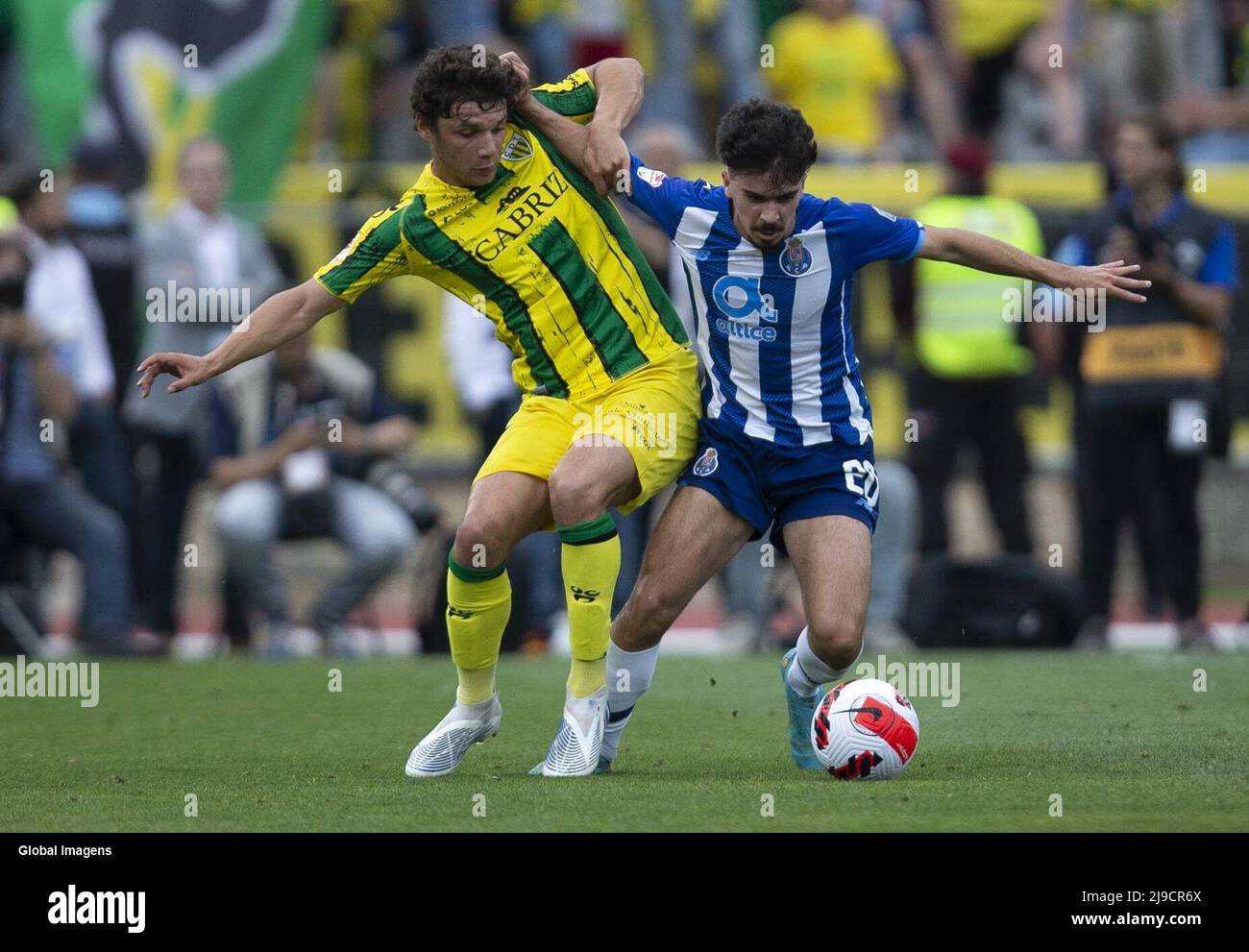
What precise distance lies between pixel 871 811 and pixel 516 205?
243 centimetres

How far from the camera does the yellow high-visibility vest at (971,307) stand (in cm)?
1209

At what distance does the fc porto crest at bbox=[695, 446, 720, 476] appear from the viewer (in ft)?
23.0

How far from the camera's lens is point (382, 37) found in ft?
51.3

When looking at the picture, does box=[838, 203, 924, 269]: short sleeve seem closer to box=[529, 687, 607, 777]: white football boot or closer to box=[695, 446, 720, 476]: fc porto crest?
box=[695, 446, 720, 476]: fc porto crest

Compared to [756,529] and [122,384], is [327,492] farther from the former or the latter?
[756,529]

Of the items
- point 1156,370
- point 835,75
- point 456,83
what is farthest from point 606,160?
point 835,75

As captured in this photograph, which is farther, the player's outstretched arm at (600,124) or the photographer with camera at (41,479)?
the photographer with camera at (41,479)

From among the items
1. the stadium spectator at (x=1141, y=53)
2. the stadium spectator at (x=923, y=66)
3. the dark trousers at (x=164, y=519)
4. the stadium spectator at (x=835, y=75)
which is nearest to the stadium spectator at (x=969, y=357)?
the stadium spectator at (x=835, y=75)

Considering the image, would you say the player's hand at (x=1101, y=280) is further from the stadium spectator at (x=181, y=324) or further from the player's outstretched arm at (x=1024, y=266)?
the stadium spectator at (x=181, y=324)

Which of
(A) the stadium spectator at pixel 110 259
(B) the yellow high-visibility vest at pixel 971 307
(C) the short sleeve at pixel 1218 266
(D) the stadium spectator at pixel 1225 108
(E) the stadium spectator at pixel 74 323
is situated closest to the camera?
(C) the short sleeve at pixel 1218 266

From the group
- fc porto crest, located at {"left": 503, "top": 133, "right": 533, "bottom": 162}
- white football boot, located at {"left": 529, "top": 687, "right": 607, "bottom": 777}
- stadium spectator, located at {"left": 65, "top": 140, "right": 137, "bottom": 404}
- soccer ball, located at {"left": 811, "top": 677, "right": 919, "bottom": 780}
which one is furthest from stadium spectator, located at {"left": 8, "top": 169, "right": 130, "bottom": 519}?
soccer ball, located at {"left": 811, "top": 677, "right": 919, "bottom": 780}

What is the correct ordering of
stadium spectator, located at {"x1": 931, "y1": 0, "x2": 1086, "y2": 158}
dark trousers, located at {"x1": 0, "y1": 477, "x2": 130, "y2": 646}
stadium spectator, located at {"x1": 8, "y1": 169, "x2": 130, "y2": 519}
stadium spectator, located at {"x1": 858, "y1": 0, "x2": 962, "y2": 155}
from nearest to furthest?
dark trousers, located at {"x1": 0, "y1": 477, "x2": 130, "y2": 646}, stadium spectator, located at {"x1": 8, "y1": 169, "x2": 130, "y2": 519}, stadium spectator, located at {"x1": 858, "y1": 0, "x2": 962, "y2": 155}, stadium spectator, located at {"x1": 931, "y1": 0, "x2": 1086, "y2": 158}

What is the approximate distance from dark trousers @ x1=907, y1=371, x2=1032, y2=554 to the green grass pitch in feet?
5.43
